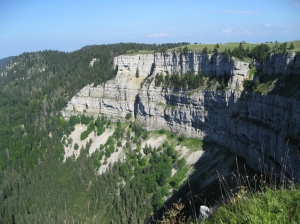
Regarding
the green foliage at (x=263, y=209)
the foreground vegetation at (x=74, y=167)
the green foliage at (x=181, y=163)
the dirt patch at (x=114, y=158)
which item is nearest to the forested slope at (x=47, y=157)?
the foreground vegetation at (x=74, y=167)

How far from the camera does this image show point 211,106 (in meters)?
62.2

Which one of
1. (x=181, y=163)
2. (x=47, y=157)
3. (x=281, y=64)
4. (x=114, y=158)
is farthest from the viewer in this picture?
(x=47, y=157)

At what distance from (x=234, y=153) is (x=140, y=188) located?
69.9ft

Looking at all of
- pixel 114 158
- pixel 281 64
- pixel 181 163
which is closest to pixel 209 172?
pixel 181 163

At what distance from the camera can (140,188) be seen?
59500mm

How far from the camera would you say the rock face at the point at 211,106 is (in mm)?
42094

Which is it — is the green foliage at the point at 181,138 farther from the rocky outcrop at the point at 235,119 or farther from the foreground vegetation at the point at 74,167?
the rocky outcrop at the point at 235,119

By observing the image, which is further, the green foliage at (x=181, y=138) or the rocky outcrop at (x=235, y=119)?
the green foliage at (x=181, y=138)

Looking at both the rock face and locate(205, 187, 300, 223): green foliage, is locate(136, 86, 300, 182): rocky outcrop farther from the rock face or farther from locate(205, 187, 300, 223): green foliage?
locate(205, 187, 300, 223): green foliage

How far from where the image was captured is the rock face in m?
42.1

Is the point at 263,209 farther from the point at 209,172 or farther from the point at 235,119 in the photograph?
the point at 235,119

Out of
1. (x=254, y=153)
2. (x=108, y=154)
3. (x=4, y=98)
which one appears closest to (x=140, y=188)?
(x=108, y=154)

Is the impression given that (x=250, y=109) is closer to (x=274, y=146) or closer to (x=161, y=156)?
(x=274, y=146)

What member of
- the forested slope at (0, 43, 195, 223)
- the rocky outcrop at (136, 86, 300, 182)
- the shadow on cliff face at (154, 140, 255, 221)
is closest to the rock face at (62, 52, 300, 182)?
the rocky outcrop at (136, 86, 300, 182)
